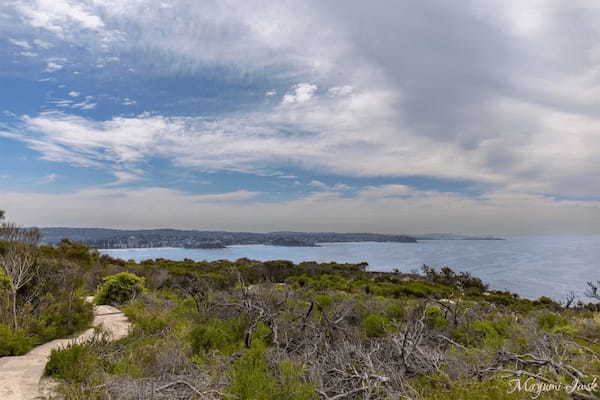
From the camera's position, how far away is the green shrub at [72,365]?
442cm

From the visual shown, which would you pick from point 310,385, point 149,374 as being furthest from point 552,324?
point 149,374

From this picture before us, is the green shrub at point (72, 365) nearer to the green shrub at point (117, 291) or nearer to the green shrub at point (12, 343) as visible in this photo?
the green shrub at point (12, 343)

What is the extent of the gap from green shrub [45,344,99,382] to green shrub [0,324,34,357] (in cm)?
160

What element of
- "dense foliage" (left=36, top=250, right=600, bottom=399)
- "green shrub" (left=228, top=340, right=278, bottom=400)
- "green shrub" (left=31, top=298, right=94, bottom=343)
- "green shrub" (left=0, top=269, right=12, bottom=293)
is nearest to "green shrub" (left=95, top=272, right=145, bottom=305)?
"green shrub" (left=0, top=269, right=12, bottom=293)

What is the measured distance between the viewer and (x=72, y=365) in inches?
180

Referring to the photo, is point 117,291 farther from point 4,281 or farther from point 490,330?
point 490,330

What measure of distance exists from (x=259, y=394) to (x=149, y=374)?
210 cm

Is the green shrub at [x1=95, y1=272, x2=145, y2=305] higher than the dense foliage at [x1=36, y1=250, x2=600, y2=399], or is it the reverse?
the dense foliage at [x1=36, y1=250, x2=600, y2=399]

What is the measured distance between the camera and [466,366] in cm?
367

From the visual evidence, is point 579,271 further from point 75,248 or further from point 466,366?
point 75,248

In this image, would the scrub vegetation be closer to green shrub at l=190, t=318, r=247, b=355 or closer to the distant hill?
green shrub at l=190, t=318, r=247, b=355

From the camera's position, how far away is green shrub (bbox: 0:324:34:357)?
5.53m

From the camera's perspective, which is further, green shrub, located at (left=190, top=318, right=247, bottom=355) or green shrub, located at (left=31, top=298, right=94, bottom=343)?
green shrub, located at (left=31, top=298, right=94, bottom=343)

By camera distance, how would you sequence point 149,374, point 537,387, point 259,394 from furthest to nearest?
point 149,374, point 259,394, point 537,387
